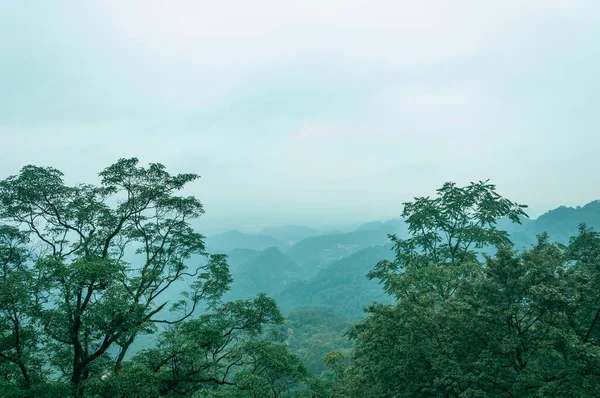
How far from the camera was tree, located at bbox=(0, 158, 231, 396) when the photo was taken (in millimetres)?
10148

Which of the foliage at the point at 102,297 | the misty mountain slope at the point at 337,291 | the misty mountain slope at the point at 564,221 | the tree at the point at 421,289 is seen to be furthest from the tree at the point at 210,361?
the misty mountain slope at the point at 564,221

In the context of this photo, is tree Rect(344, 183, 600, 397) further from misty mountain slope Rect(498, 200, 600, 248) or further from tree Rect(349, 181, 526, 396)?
misty mountain slope Rect(498, 200, 600, 248)

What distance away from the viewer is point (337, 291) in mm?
163250

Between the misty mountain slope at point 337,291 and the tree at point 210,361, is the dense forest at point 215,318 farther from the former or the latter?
the misty mountain slope at point 337,291

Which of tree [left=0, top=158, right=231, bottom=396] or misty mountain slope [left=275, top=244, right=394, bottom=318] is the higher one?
tree [left=0, top=158, right=231, bottom=396]

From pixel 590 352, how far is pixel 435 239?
12.5 metres

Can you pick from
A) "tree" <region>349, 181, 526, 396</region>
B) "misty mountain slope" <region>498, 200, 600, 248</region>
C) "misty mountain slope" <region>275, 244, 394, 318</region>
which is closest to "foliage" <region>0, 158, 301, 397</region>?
"tree" <region>349, 181, 526, 396</region>

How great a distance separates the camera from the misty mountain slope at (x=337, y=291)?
14750 centimetres

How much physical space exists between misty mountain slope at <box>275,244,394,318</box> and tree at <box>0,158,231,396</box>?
131 meters

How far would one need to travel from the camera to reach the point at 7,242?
40.3 feet

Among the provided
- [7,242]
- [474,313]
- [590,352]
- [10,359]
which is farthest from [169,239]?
[590,352]

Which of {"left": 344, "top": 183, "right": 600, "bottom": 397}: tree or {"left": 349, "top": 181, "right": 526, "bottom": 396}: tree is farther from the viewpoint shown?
{"left": 349, "top": 181, "right": 526, "bottom": 396}: tree

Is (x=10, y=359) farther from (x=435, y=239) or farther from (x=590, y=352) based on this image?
(x=435, y=239)

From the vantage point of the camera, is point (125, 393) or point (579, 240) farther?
point (579, 240)
